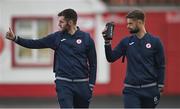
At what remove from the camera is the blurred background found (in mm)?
20891

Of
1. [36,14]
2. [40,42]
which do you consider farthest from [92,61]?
[36,14]

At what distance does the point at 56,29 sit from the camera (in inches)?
827

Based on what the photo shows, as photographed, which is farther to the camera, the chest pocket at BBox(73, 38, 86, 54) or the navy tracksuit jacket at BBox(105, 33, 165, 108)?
the chest pocket at BBox(73, 38, 86, 54)

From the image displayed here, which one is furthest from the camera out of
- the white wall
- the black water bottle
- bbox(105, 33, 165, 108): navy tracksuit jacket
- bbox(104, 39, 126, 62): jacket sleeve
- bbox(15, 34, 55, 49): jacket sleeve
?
the white wall

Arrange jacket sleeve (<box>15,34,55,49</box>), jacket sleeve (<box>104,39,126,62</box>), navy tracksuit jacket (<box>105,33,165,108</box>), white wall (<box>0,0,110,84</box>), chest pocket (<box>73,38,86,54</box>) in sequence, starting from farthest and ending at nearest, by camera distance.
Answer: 1. white wall (<box>0,0,110,84</box>)
2. jacket sleeve (<box>15,34,55,49</box>)
3. chest pocket (<box>73,38,86,54</box>)
4. jacket sleeve (<box>104,39,126,62</box>)
5. navy tracksuit jacket (<box>105,33,165,108</box>)

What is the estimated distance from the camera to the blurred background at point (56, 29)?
2089cm

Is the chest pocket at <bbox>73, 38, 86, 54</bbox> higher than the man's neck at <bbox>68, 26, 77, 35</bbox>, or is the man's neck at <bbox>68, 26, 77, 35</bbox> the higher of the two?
the man's neck at <bbox>68, 26, 77, 35</bbox>

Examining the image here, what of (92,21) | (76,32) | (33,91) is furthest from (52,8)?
(76,32)

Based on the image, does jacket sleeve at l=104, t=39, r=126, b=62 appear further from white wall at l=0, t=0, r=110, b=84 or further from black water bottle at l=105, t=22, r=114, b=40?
white wall at l=0, t=0, r=110, b=84

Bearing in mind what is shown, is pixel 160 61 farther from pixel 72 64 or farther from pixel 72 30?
pixel 72 30

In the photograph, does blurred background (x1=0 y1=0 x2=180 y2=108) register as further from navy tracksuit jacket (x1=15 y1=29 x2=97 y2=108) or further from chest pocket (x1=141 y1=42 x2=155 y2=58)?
chest pocket (x1=141 y1=42 x2=155 y2=58)

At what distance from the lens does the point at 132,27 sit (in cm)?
959

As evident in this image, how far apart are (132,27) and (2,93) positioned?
11.9 m

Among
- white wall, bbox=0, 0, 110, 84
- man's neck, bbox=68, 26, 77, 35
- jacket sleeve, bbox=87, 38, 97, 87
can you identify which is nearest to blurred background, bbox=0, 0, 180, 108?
white wall, bbox=0, 0, 110, 84
